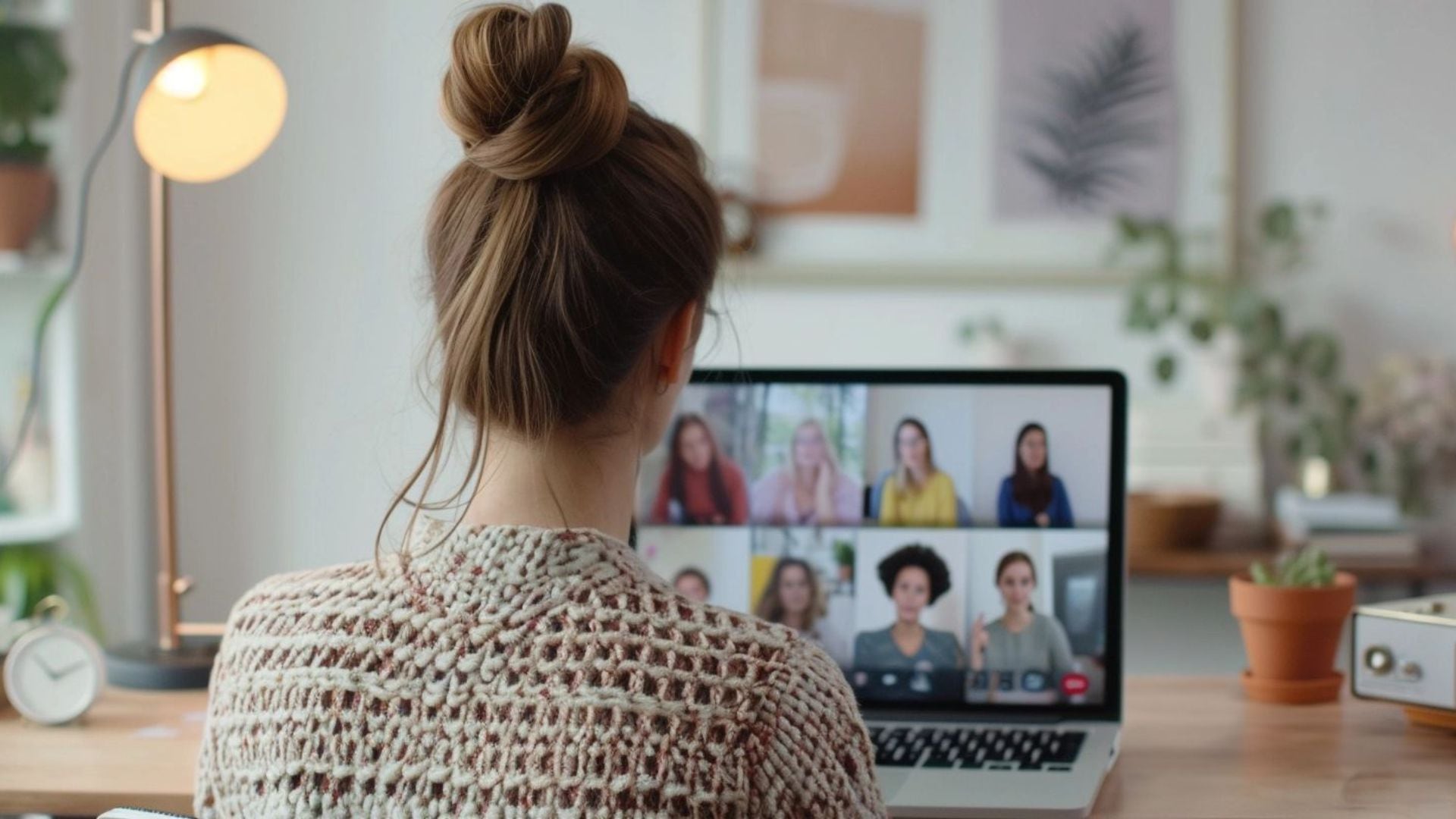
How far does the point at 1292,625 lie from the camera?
1.45m

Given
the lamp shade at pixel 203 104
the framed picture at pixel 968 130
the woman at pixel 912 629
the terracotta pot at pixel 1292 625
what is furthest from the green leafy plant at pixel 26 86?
the terracotta pot at pixel 1292 625

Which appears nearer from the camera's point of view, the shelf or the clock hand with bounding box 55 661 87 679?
the clock hand with bounding box 55 661 87 679

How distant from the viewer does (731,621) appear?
0.86 metres

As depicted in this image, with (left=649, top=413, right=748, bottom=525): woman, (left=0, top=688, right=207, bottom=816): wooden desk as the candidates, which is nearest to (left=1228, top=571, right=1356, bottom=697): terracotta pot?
(left=649, top=413, right=748, bottom=525): woman

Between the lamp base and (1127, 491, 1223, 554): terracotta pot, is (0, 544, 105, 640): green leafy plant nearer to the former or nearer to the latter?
the lamp base

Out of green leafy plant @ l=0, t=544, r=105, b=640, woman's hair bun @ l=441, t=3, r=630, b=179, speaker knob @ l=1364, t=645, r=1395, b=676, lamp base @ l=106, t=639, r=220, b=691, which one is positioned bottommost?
green leafy plant @ l=0, t=544, r=105, b=640

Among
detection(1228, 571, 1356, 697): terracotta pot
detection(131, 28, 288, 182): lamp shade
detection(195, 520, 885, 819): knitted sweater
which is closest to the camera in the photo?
detection(195, 520, 885, 819): knitted sweater

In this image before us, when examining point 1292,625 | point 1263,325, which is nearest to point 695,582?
point 1292,625

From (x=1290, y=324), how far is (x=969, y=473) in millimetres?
1750

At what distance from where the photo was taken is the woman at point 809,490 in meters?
1.41

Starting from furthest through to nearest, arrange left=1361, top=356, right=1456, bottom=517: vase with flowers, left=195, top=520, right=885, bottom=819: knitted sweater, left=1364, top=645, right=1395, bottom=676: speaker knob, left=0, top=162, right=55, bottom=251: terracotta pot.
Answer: left=1361, top=356, right=1456, bottom=517: vase with flowers → left=0, top=162, right=55, bottom=251: terracotta pot → left=1364, top=645, right=1395, bottom=676: speaker knob → left=195, top=520, right=885, bottom=819: knitted sweater

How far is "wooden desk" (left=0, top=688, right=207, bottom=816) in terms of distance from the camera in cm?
123

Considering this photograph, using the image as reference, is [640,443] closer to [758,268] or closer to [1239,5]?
[758,268]

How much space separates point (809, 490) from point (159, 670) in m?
0.74
